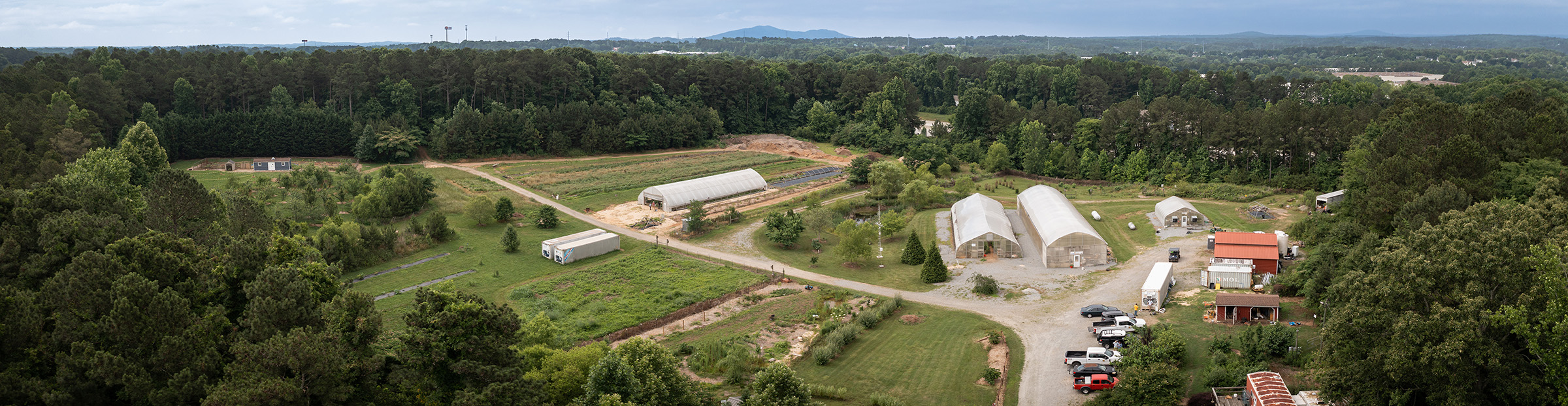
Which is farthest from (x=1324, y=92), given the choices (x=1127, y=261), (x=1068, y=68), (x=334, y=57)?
(x=334, y=57)

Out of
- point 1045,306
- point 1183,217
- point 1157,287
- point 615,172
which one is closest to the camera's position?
point 1157,287

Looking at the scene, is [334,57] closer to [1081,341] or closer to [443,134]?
[443,134]

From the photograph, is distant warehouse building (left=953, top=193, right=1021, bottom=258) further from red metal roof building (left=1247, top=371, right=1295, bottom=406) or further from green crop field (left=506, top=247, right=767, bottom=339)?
red metal roof building (left=1247, top=371, right=1295, bottom=406)

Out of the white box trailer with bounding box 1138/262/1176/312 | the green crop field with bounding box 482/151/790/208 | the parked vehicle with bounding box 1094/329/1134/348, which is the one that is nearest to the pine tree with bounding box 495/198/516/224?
the green crop field with bounding box 482/151/790/208

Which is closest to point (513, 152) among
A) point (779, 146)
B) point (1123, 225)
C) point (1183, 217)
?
point (779, 146)

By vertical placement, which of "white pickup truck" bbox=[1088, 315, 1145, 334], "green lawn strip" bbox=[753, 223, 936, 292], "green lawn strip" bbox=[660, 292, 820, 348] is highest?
"green lawn strip" bbox=[753, 223, 936, 292]

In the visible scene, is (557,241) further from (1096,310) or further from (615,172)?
(1096,310)
